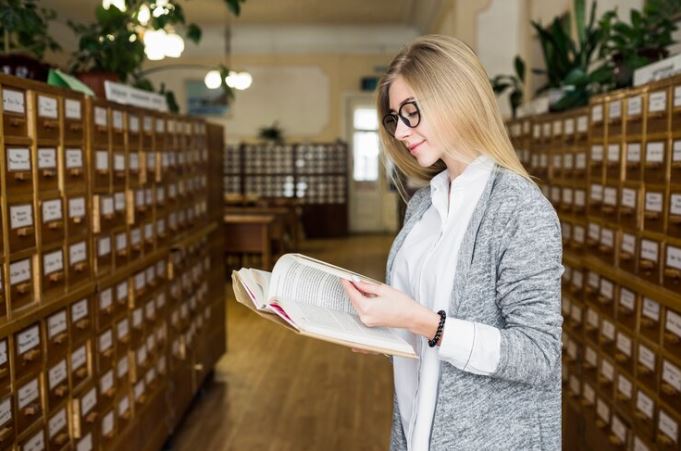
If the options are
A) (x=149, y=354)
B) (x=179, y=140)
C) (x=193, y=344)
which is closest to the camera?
(x=149, y=354)

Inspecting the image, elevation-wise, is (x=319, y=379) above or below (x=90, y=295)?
below

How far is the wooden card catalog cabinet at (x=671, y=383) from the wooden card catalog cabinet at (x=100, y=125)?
6.34 ft

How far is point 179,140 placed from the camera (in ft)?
11.7

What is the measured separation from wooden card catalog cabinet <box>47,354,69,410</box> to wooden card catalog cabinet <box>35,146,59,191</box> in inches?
→ 20.4

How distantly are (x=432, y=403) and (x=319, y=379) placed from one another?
11.0 feet

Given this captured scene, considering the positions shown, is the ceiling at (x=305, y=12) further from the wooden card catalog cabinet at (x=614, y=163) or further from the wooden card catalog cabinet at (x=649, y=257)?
the wooden card catalog cabinet at (x=649, y=257)

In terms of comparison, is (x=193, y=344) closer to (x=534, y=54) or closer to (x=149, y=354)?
(x=149, y=354)

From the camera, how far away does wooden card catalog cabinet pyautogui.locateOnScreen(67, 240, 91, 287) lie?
86.7 inches

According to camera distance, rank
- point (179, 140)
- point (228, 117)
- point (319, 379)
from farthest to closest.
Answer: point (228, 117) → point (319, 379) → point (179, 140)

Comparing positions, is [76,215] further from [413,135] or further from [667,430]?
[667,430]

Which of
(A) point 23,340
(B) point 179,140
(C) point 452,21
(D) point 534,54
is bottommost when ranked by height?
(A) point 23,340

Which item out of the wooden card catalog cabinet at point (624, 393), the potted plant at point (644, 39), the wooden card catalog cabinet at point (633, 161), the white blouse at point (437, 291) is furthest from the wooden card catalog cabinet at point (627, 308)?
the white blouse at point (437, 291)

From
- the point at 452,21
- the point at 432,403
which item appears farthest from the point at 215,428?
the point at 452,21

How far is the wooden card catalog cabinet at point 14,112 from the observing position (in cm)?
177
